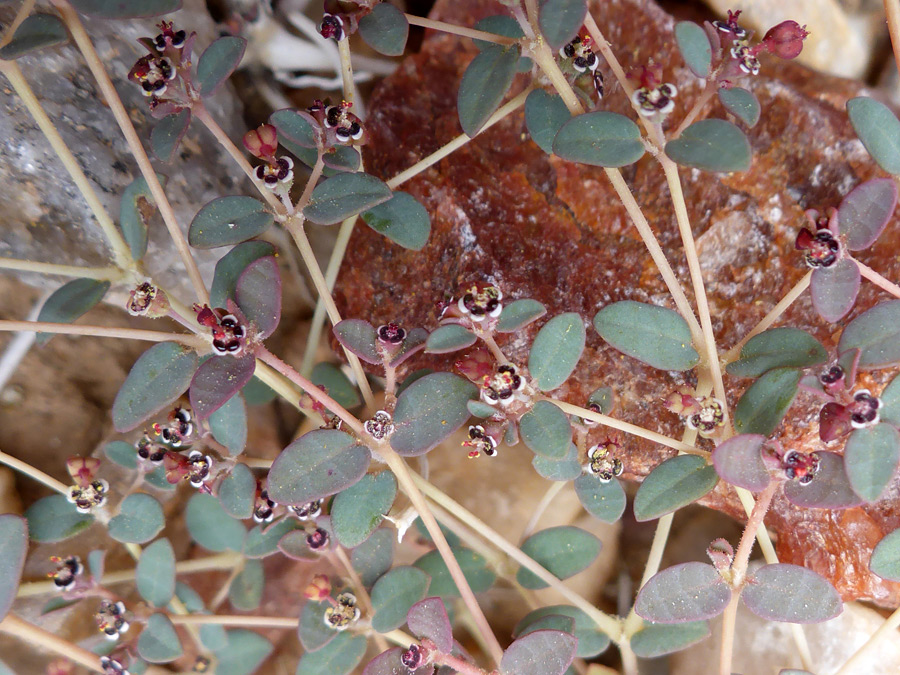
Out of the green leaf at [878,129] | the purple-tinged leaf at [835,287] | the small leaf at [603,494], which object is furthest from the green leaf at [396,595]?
the green leaf at [878,129]

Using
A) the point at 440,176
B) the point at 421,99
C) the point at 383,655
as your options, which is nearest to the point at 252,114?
the point at 421,99

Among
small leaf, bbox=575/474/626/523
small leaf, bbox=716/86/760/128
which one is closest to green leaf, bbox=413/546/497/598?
small leaf, bbox=575/474/626/523

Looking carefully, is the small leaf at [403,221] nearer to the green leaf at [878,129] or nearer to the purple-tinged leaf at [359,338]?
the purple-tinged leaf at [359,338]

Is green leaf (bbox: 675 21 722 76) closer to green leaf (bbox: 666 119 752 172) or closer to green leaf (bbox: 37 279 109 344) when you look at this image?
green leaf (bbox: 666 119 752 172)

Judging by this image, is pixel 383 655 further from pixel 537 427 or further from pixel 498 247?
pixel 498 247

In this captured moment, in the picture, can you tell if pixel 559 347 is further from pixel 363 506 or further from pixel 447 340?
pixel 363 506

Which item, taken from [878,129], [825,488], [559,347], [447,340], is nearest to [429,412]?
[447,340]
